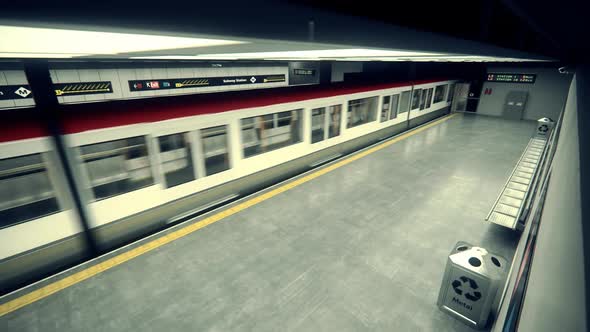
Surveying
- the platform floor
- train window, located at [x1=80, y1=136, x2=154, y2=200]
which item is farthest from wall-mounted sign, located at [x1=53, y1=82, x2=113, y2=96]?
the platform floor

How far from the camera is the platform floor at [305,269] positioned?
10.00 feet

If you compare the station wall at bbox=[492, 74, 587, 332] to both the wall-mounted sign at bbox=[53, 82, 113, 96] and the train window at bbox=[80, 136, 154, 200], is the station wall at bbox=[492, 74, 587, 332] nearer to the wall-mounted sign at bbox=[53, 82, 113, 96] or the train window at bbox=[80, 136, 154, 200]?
the train window at bbox=[80, 136, 154, 200]

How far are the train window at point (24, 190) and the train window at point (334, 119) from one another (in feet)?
17.7

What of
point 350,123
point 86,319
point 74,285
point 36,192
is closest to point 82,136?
point 36,192

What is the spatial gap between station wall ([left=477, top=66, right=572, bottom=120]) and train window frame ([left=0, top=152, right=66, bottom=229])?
16805 mm

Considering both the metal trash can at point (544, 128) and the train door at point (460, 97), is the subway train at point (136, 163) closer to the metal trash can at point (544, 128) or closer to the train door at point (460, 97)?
the metal trash can at point (544, 128)

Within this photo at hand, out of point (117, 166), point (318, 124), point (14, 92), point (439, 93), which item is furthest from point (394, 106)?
point (14, 92)

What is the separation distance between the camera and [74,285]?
11.3ft

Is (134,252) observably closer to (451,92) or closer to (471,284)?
(471,284)

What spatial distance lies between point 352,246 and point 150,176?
323 centimetres

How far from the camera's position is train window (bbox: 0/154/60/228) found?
3.05 metres

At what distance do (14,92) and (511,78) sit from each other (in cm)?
1932

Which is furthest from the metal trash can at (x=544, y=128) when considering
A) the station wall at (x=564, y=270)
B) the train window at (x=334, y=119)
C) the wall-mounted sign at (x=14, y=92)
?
the wall-mounted sign at (x=14, y=92)

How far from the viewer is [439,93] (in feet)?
42.0
